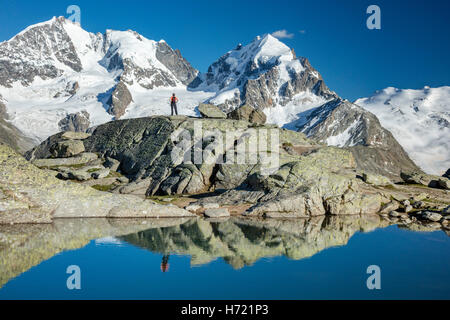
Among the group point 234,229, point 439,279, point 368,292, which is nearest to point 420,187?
point 234,229

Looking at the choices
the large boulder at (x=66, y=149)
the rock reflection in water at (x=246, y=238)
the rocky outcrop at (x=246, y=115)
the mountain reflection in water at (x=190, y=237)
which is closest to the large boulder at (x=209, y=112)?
the rocky outcrop at (x=246, y=115)

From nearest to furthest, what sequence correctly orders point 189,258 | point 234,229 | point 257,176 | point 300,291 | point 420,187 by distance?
point 300,291
point 189,258
point 234,229
point 257,176
point 420,187

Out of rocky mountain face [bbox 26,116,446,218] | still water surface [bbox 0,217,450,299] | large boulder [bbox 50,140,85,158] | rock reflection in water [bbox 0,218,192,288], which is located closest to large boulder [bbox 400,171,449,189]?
rocky mountain face [bbox 26,116,446,218]

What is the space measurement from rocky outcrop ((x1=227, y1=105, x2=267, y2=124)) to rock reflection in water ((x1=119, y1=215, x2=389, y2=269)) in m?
33.2

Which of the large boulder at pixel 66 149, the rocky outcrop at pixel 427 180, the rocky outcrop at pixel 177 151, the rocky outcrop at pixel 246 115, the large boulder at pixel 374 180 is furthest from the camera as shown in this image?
the rocky outcrop at pixel 246 115

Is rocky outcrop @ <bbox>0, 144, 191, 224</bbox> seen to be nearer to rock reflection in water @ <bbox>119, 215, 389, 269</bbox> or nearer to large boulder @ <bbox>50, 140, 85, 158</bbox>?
rock reflection in water @ <bbox>119, 215, 389, 269</bbox>

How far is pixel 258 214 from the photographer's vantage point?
3338cm

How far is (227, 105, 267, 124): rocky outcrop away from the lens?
2479 inches

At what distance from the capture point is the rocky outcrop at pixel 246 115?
6297 centimetres

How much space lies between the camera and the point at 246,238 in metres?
24.0

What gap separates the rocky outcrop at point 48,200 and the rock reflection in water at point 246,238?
186 inches

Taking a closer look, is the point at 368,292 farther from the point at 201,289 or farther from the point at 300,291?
the point at 201,289

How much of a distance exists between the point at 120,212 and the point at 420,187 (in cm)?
3809

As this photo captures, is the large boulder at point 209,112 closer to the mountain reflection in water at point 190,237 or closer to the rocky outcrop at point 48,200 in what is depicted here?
the rocky outcrop at point 48,200
